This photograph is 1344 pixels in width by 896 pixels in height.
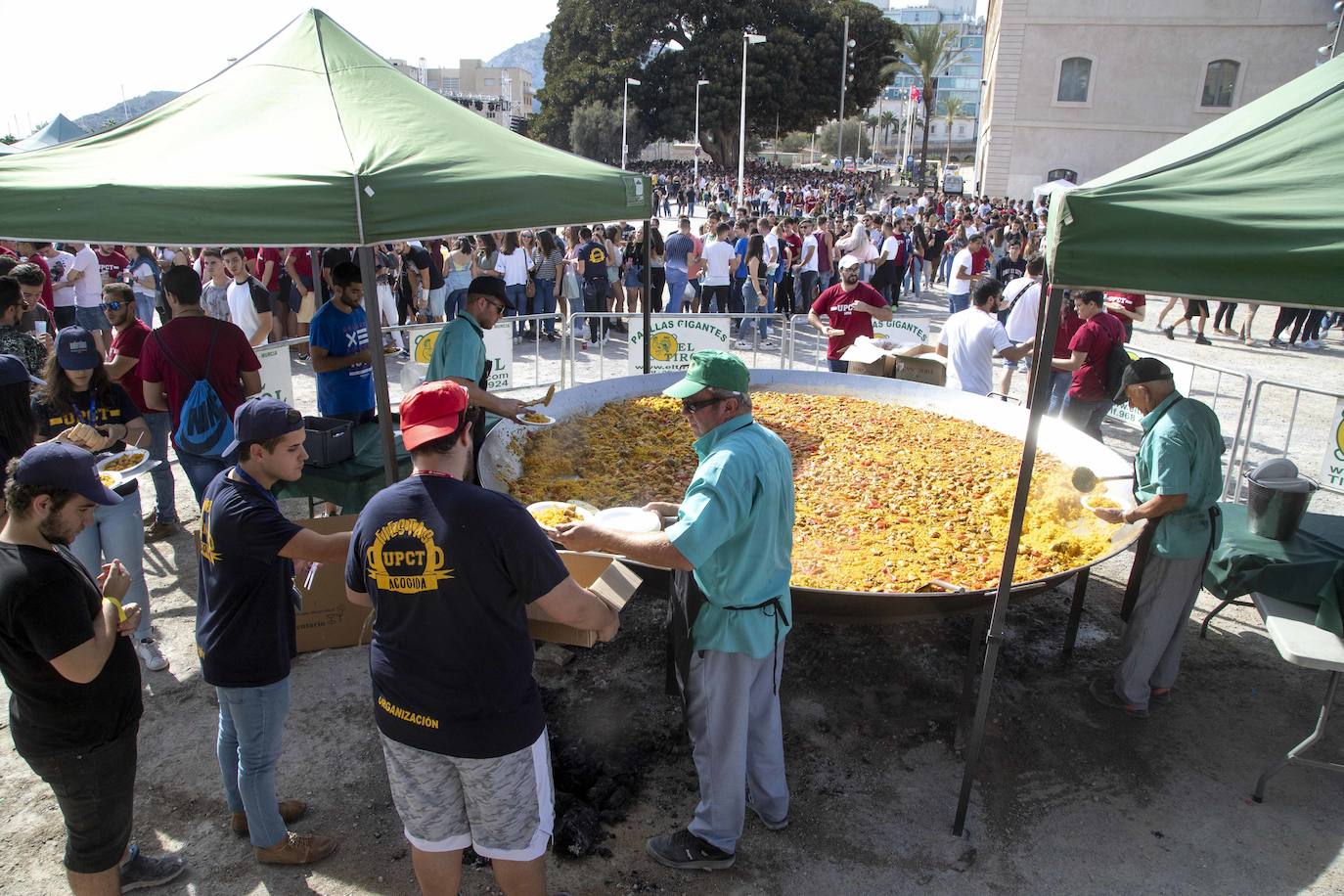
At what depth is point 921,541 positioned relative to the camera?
4.61 meters

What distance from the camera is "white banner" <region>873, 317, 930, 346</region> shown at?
937 centimetres

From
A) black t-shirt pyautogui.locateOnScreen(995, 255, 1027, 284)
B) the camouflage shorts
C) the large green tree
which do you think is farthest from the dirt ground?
the large green tree

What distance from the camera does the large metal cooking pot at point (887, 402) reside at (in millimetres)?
3850

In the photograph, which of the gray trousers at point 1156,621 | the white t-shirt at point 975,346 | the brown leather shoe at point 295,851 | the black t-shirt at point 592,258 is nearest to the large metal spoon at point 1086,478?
the gray trousers at point 1156,621

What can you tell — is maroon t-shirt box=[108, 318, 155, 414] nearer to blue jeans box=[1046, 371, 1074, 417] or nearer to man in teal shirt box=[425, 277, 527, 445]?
man in teal shirt box=[425, 277, 527, 445]

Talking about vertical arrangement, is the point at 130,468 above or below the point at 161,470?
above

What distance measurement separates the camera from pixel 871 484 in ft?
17.6

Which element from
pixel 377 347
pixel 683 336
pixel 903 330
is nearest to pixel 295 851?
pixel 377 347

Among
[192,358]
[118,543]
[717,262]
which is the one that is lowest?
[118,543]

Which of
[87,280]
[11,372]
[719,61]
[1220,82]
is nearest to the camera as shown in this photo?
[11,372]

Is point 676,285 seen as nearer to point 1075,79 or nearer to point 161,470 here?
point 161,470

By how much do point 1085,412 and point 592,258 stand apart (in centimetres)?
873

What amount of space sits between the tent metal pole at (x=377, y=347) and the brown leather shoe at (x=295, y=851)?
156 cm

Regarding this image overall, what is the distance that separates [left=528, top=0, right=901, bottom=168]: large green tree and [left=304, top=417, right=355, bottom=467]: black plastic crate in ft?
→ 195
